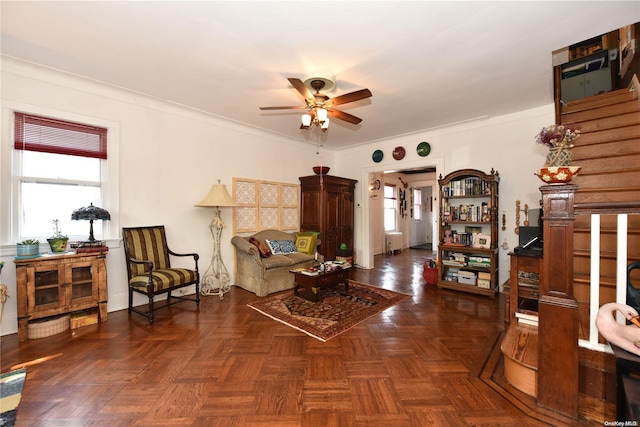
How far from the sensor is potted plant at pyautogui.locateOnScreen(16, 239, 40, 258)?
8.54 feet

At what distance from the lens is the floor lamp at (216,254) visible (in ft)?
12.8

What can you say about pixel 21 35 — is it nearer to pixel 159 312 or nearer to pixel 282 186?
pixel 159 312

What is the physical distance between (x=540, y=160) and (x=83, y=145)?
622 centimetres

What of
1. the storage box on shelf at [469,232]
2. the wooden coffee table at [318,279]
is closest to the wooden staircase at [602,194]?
the storage box on shelf at [469,232]

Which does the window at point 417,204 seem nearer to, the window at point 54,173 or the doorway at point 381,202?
the doorway at point 381,202

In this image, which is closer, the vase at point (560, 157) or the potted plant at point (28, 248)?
the vase at point (560, 157)

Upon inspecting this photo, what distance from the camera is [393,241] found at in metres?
8.00

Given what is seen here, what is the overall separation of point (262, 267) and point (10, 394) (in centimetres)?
250

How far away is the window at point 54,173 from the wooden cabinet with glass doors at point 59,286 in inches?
20.3

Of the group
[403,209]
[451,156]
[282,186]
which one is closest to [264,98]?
[282,186]

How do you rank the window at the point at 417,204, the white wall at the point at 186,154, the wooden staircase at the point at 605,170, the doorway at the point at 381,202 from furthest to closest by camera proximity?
the window at the point at 417,204 → the doorway at the point at 381,202 → the white wall at the point at 186,154 → the wooden staircase at the point at 605,170

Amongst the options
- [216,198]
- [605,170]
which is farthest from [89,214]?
[605,170]

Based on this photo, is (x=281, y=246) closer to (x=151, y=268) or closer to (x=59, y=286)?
(x=151, y=268)

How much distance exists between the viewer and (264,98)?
358 centimetres
